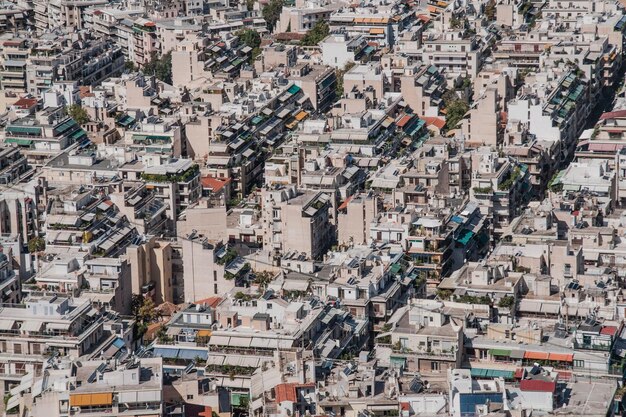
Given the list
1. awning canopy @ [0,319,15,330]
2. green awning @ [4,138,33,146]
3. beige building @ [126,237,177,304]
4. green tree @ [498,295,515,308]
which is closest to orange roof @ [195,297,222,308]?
beige building @ [126,237,177,304]

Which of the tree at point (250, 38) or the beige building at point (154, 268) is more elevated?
the tree at point (250, 38)

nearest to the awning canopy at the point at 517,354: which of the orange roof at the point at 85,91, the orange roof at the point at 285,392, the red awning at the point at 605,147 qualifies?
the orange roof at the point at 285,392

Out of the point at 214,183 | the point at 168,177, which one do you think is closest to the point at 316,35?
Answer: the point at 214,183

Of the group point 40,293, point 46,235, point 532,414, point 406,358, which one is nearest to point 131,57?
point 46,235

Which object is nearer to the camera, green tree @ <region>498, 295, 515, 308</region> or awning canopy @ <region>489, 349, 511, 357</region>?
awning canopy @ <region>489, 349, 511, 357</region>

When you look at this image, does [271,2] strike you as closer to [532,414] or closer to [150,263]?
[150,263]

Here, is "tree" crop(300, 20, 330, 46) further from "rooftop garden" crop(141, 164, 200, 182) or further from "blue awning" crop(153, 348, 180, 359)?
"blue awning" crop(153, 348, 180, 359)

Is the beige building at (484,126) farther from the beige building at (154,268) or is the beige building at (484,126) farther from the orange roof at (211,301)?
the orange roof at (211,301)
